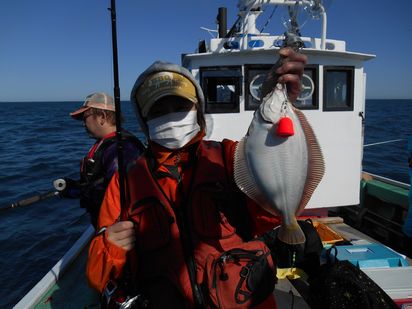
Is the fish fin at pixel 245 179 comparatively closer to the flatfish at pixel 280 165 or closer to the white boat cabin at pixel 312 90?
the flatfish at pixel 280 165

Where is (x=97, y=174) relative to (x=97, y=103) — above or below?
below

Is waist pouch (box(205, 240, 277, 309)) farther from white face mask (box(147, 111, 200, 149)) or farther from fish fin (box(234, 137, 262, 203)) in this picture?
white face mask (box(147, 111, 200, 149))

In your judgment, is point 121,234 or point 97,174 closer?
point 121,234

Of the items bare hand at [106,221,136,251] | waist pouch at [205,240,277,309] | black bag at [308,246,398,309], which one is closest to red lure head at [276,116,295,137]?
waist pouch at [205,240,277,309]

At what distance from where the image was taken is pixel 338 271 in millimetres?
2816

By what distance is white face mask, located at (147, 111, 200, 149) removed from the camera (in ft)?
6.72

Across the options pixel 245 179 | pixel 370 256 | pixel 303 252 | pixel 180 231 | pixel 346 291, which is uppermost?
pixel 245 179

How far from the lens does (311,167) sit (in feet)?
5.80

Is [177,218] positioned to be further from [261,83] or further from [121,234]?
[261,83]

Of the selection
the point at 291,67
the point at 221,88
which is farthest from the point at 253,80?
the point at 291,67

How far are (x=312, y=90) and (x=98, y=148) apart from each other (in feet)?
13.9

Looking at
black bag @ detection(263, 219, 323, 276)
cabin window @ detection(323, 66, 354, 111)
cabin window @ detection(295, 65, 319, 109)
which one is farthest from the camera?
cabin window @ detection(323, 66, 354, 111)

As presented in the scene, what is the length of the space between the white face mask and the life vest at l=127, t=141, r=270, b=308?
238 mm

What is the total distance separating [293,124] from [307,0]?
15.9 feet
